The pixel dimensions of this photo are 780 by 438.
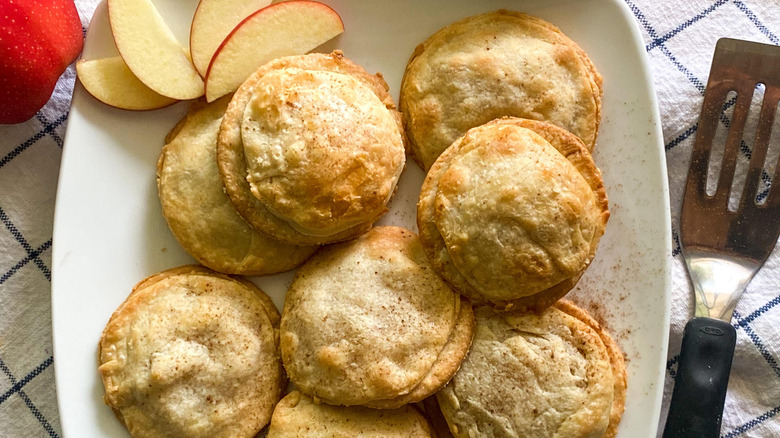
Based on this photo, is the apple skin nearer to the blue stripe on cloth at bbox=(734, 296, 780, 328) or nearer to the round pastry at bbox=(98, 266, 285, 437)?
the round pastry at bbox=(98, 266, 285, 437)

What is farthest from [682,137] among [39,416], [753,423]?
[39,416]

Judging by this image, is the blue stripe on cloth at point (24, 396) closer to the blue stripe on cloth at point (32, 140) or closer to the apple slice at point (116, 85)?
the blue stripe on cloth at point (32, 140)

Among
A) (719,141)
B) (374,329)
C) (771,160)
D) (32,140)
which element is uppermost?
(32,140)

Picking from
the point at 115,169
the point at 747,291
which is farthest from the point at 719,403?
the point at 115,169

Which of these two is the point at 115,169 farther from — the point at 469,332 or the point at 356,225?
the point at 469,332

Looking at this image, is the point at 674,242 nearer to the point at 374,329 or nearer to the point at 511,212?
the point at 511,212

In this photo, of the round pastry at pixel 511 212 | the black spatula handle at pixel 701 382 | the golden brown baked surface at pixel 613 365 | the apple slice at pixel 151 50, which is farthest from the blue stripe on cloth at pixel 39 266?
the black spatula handle at pixel 701 382
